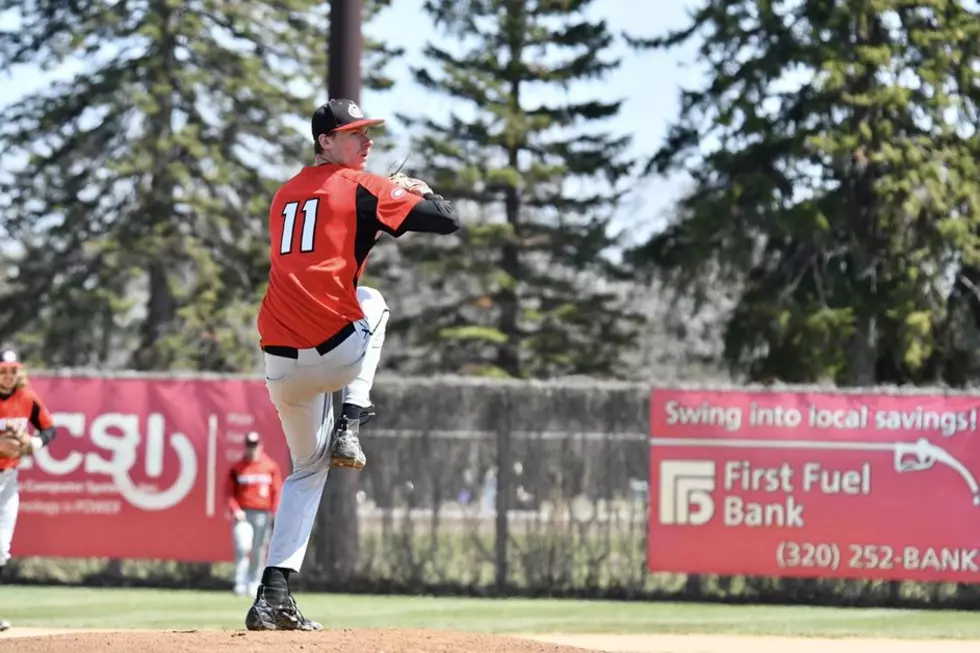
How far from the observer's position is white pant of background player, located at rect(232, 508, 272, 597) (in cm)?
1661

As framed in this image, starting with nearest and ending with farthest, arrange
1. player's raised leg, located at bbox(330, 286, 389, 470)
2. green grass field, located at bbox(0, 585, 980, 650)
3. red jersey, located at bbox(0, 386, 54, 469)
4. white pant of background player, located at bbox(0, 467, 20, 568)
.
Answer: player's raised leg, located at bbox(330, 286, 389, 470), white pant of background player, located at bbox(0, 467, 20, 568), red jersey, located at bbox(0, 386, 54, 469), green grass field, located at bbox(0, 585, 980, 650)

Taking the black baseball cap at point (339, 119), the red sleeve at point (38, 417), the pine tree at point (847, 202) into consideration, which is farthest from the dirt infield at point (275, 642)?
the pine tree at point (847, 202)

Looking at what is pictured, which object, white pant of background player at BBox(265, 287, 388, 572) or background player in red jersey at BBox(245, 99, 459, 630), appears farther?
white pant of background player at BBox(265, 287, 388, 572)

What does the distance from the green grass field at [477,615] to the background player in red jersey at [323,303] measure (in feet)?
19.6

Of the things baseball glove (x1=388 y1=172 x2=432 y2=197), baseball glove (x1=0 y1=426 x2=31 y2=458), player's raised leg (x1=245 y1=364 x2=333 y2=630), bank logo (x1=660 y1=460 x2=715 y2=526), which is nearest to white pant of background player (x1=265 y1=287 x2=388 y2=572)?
player's raised leg (x1=245 y1=364 x2=333 y2=630)

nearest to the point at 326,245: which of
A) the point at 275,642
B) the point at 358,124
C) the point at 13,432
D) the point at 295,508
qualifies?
the point at 358,124

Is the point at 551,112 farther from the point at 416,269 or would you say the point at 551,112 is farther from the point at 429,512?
the point at 429,512

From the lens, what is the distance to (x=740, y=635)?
13367 millimetres

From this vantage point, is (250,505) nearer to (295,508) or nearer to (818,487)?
(818,487)

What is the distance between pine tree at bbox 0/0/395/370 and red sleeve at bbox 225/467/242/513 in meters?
17.7

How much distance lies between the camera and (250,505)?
54.7ft

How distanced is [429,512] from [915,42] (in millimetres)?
16105

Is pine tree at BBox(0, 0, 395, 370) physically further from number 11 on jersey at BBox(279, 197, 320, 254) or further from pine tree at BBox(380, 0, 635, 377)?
number 11 on jersey at BBox(279, 197, 320, 254)

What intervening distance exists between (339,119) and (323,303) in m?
0.86
